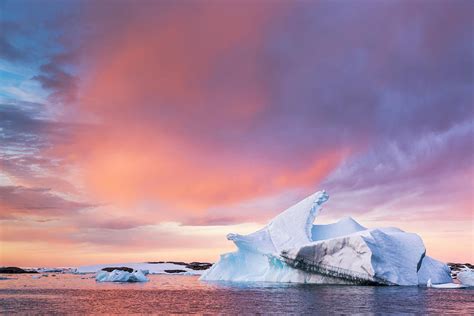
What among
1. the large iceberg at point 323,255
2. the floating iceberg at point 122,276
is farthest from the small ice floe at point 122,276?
the large iceberg at point 323,255

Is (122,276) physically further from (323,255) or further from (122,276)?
(323,255)

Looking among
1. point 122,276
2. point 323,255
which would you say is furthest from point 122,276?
point 323,255

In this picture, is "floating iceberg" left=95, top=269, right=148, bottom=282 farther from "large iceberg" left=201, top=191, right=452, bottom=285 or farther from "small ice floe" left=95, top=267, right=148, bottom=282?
"large iceberg" left=201, top=191, right=452, bottom=285

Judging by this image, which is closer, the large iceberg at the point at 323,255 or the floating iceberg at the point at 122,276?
the large iceberg at the point at 323,255

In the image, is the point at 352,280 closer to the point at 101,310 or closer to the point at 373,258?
the point at 373,258

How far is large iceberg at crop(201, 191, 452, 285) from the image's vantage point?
133ft

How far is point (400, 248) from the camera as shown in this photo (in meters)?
42.2

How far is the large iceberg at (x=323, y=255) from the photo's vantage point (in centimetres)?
4053

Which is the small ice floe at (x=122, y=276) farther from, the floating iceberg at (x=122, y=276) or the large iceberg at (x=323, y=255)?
the large iceberg at (x=323, y=255)

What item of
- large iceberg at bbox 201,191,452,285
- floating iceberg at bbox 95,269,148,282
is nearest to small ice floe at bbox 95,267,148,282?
floating iceberg at bbox 95,269,148,282

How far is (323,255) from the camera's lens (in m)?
42.5

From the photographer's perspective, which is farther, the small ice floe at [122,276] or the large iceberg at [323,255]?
the small ice floe at [122,276]

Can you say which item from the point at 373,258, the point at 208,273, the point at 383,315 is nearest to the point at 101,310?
the point at 383,315

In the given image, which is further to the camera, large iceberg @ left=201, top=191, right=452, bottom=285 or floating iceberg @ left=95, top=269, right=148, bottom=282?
floating iceberg @ left=95, top=269, right=148, bottom=282
